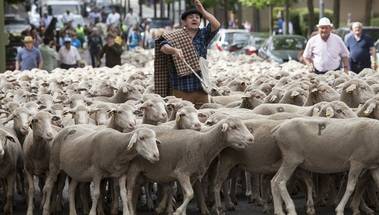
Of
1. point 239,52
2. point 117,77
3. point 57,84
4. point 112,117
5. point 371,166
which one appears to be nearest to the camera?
point 371,166

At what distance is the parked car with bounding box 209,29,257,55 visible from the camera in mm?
38625

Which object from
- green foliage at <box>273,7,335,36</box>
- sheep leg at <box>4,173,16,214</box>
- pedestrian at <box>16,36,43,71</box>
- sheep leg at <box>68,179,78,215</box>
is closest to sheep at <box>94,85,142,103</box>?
sheep leg at <box>4,173,16,214</box>

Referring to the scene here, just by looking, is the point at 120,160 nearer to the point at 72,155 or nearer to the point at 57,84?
the point at 72,155

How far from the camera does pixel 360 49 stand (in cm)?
2112

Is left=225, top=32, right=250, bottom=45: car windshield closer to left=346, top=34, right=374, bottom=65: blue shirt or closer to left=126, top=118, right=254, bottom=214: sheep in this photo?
left=346, top=34, right=374, bottom=65: blue shirt

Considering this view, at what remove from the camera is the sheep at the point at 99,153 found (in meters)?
9.76

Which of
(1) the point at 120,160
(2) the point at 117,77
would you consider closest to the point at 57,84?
(2) the point at 117,77

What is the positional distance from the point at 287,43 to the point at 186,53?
69.0 feet

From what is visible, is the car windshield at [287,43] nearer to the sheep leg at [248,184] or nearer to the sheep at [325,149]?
the sheep leg at [248,184]

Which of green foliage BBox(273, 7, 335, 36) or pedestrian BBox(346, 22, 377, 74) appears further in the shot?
green foliage BBox(273, 7, 335, 36)

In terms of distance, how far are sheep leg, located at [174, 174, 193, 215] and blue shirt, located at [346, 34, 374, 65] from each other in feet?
38.7

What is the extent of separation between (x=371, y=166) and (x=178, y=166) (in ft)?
6.04

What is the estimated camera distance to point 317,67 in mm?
17859

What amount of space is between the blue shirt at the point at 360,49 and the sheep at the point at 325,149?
443 inches
